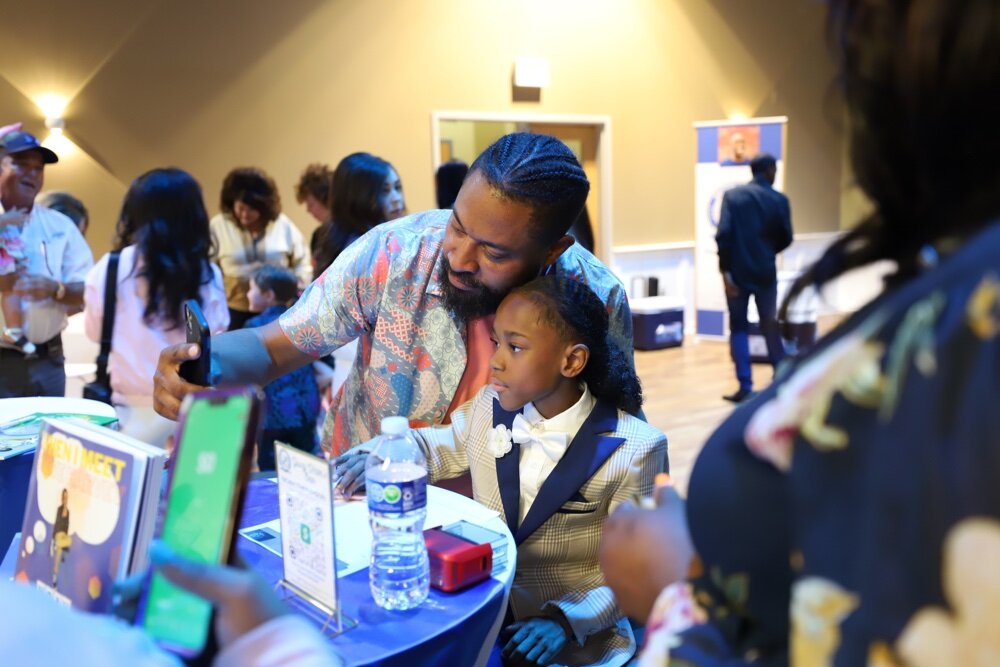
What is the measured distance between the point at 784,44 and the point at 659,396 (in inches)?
251

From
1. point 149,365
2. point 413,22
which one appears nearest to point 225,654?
point 149,365

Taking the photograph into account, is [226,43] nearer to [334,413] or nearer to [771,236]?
[771,236]

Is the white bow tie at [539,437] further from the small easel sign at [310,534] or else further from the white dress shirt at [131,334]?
the white dress shirt at [131,334]

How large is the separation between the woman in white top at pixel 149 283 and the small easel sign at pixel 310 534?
7.03 feet

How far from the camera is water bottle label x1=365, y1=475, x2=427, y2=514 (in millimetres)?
1222

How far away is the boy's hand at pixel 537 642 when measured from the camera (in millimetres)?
1606

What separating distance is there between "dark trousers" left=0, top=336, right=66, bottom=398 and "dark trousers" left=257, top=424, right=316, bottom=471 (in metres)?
0.96

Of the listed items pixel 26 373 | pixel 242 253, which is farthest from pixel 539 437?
pixel 242 253

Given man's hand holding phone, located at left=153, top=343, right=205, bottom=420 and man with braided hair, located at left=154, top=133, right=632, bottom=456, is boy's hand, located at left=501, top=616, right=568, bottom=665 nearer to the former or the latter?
man with braided hair, located at left=154, top=133, right=632, bottom=456

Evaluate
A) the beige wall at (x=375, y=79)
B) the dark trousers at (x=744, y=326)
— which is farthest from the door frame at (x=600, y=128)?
the dark trousers at (x=744, y=326)

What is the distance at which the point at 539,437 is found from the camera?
1.77m

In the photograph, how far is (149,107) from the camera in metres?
6.49

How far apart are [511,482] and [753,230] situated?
17.0ft

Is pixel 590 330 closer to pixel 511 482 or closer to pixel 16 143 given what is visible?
pixel 511 482
